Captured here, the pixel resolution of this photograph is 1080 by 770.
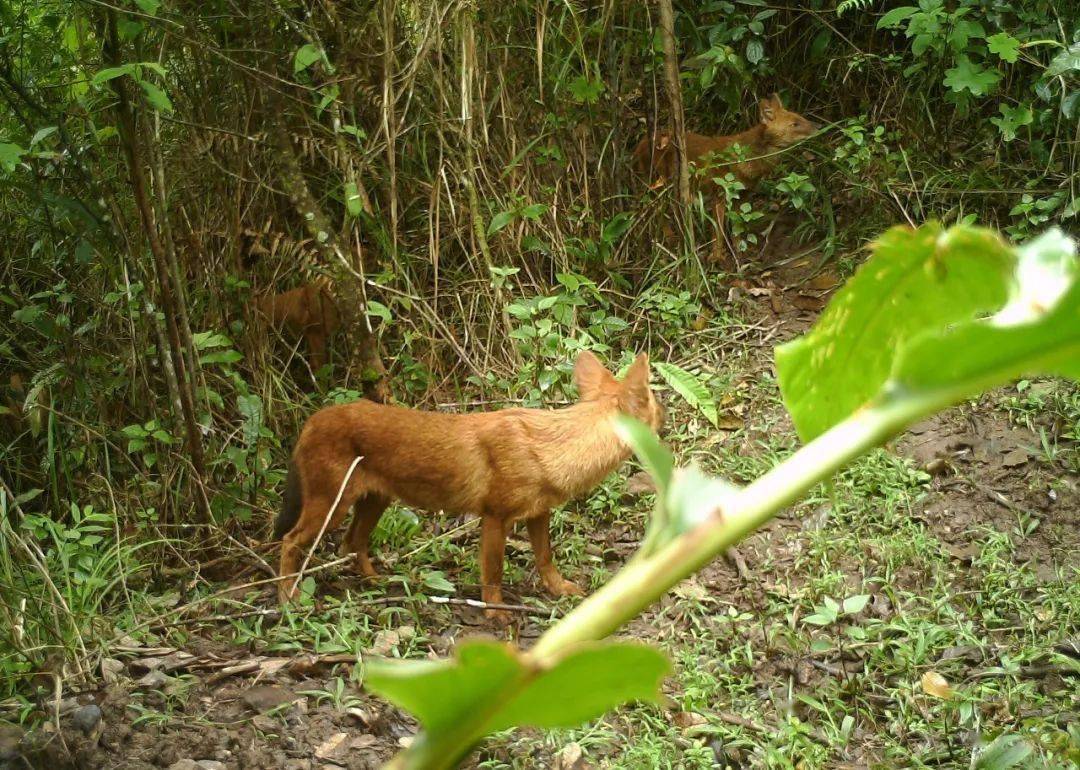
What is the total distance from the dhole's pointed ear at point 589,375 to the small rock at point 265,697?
2.04m

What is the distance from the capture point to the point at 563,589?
5.49 m

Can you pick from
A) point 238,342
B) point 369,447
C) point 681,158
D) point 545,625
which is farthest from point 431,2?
point 545,625

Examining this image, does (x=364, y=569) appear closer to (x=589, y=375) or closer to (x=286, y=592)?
(x=286, y=592)

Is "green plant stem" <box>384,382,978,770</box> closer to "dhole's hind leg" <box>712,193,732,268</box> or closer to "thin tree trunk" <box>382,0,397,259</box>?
"thin tree trunk" <box>382,0,397,259</box>

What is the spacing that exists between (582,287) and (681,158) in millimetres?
1044

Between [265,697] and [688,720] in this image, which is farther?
[688,720]

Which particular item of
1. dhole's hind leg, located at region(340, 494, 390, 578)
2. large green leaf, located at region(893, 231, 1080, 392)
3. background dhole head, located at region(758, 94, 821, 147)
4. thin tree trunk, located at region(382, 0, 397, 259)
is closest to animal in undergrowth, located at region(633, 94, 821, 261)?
background dhole head, located at region(758, 94, 821, 147)

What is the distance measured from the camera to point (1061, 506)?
555 cm

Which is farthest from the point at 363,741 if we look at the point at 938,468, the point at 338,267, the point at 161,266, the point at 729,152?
the point at 729,152

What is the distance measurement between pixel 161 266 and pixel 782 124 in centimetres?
447

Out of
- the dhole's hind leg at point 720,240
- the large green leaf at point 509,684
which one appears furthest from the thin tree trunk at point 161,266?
the large green leaf at point 509,684

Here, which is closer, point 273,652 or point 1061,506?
point 273,652

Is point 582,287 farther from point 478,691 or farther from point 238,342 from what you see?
point 478,691

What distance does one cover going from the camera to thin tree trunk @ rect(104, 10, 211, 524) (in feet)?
15.8
